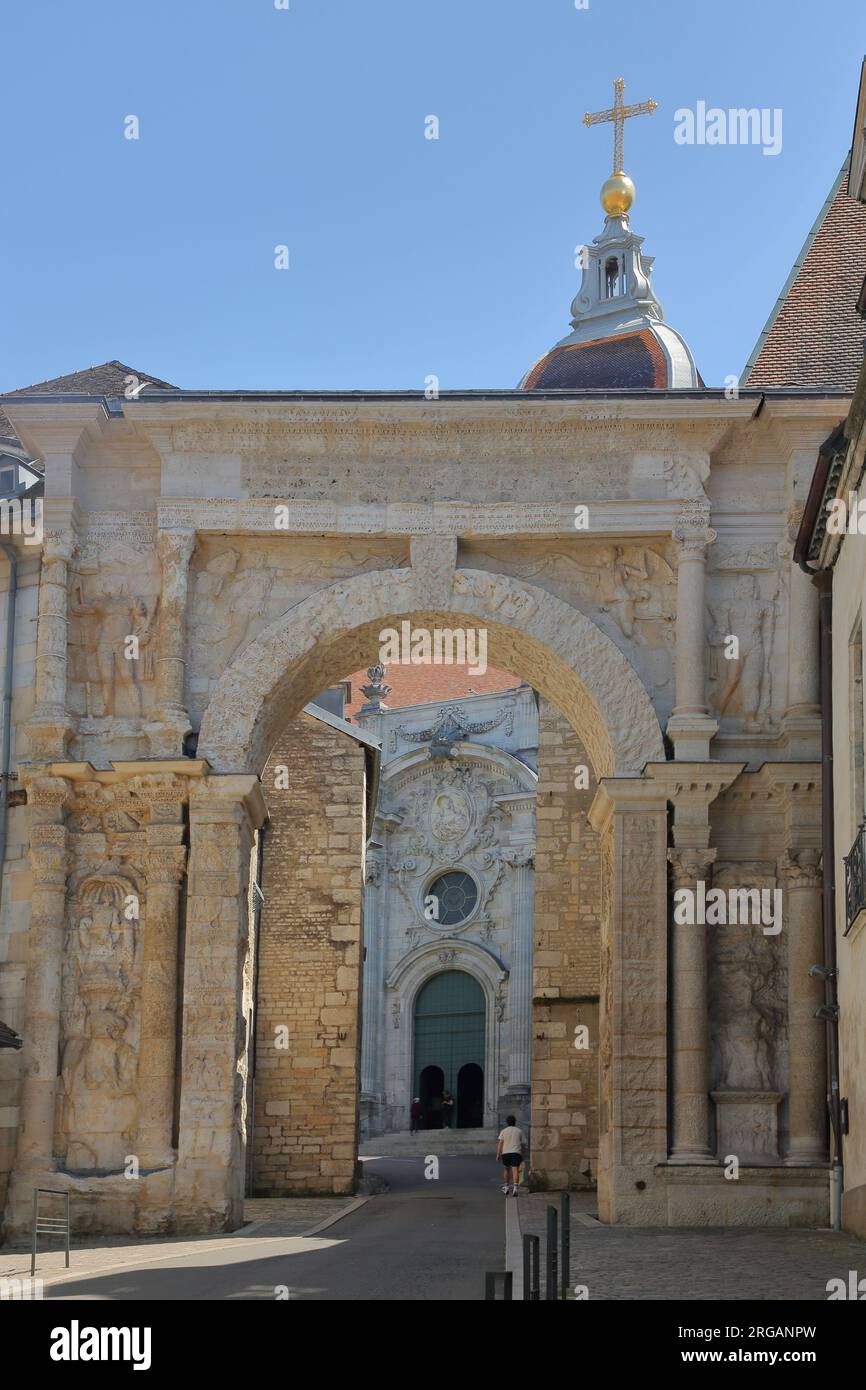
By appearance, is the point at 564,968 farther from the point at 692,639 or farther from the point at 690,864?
the point at 692,639

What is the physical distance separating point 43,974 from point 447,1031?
24931 millimetres

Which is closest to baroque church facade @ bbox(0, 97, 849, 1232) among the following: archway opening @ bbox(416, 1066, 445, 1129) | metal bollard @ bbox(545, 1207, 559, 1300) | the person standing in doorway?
metal bollard @ bbox(545, 1207, 559, 1300)

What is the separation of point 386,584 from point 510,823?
961 inches

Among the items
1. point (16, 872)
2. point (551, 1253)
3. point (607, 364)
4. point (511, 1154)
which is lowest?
point (511, 1154)

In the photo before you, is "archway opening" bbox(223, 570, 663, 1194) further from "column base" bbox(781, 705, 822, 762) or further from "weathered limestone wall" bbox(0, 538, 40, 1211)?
"weathered limestone wall" bbox(0, 538, 40, 1211)

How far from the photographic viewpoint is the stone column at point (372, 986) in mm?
40125

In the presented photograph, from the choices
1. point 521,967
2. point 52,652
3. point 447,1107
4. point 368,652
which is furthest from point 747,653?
point 447,1107

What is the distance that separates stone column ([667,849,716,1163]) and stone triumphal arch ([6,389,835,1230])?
0.03 meters

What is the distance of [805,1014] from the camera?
1658cm

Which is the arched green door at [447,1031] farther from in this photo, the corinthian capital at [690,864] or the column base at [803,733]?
the column base at [803,733]

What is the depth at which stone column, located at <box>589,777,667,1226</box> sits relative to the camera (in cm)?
1639

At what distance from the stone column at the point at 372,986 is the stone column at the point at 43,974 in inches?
889

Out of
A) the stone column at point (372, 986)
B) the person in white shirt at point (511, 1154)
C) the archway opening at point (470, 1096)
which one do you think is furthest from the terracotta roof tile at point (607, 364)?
the person in white shirt at point (511, 1154)

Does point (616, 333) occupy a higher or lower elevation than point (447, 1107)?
higher
